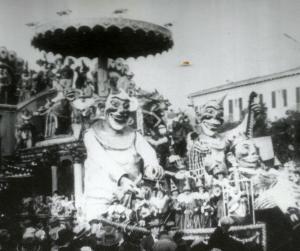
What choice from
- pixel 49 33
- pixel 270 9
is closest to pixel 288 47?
pixel 270 9

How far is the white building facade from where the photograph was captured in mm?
5371

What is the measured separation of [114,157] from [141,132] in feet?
1.22

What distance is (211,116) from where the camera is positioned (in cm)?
550

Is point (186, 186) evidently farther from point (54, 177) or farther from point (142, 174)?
point (54, 177)

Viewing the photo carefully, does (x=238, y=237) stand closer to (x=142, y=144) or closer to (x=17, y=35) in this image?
(x=142, y=144)

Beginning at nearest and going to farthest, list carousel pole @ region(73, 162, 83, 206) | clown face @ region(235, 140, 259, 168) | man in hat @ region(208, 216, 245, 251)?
man in hat @ region(208, 216, 245, 251), clown face @ region(235, 140, 259, 168), carousel pole @ region(73, 162, 83, 206)

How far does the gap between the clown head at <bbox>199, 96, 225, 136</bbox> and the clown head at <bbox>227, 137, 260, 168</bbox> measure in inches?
9.9

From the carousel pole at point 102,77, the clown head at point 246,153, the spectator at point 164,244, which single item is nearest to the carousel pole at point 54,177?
the carousel pole at point 102,77

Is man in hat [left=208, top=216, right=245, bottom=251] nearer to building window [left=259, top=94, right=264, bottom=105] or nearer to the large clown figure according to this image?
the large clown figure

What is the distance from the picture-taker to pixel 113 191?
552cm

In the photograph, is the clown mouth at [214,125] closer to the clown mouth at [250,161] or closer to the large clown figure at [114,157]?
the clown mouth at [250,161]

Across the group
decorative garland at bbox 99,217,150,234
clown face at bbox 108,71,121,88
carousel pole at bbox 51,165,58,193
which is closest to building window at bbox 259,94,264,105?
clown face at bbox 108,71,121,88

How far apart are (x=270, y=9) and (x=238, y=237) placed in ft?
7.46

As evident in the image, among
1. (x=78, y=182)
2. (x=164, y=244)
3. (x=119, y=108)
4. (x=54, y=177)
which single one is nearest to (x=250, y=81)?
(x=119, y=108)
